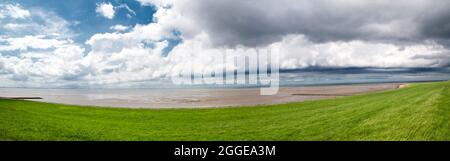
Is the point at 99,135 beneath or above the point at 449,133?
beneath

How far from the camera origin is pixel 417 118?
8.73m
